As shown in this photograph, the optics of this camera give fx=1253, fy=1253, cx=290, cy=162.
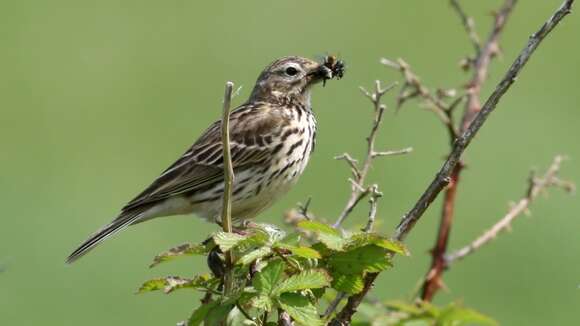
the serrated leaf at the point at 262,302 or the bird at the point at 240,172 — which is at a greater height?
the bird at the point at 240,172

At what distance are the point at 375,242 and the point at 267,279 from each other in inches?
10.1

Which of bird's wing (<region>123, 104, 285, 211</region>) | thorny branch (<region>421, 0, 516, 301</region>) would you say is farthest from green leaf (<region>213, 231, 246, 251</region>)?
bird's wing (<region>123, 104, 285, 211</region>)

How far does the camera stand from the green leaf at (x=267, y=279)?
277cm

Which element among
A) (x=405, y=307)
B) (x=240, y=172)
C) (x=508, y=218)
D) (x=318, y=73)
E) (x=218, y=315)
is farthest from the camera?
(x=318, y=73)

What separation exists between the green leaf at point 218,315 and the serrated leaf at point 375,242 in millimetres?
310

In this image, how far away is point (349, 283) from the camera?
2842mm

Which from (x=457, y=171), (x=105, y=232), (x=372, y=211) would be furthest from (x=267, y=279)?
(x=105, y=232)

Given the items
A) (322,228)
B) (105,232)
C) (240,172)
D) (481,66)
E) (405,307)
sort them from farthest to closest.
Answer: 1. (240,172)
2. (105,232)
3. (481,66)
4. (405,307)
5. (322,228)

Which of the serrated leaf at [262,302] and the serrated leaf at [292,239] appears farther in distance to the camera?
the serrated leaf at [292,239]

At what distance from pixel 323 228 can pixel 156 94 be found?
953 centimetres

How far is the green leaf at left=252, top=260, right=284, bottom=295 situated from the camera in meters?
2.77

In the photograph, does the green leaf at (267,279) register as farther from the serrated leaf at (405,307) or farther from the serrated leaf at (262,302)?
the serrated leaf at (405,307)

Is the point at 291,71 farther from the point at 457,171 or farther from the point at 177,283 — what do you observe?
the point at 177,283

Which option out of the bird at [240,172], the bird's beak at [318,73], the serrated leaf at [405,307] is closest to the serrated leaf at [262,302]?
the serrated leaf at [405,307]
